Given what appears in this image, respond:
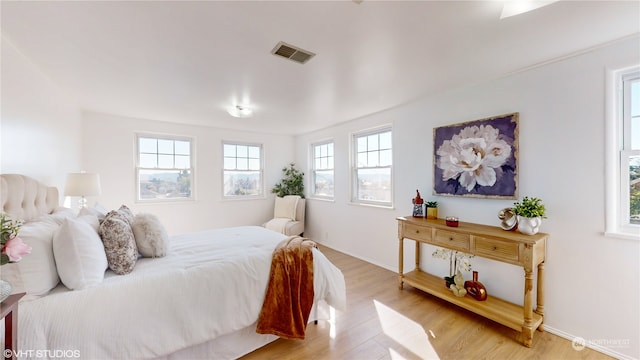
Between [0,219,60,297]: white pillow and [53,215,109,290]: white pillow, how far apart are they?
34mm

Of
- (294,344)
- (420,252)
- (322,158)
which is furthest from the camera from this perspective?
(322,158)

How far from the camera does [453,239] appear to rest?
234 centimetres

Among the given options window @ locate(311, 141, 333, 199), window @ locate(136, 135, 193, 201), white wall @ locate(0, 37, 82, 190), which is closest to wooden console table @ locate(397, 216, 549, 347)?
window @ locate(311, 141, 333, 199)

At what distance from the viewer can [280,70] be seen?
2193mm

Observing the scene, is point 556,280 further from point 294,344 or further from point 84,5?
point 84,5

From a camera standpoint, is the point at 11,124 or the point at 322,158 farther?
the point at 322,158

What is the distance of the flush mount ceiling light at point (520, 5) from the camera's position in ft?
4.42

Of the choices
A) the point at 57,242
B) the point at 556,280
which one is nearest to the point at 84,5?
the point at 57,242

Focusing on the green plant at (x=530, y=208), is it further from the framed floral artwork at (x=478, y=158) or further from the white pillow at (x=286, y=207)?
the white pillow at (x=286, y=207)

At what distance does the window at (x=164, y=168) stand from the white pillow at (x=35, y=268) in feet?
9.76

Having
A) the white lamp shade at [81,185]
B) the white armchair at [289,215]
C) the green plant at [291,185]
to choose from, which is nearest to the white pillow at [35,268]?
the white lamp shade at [81,185]

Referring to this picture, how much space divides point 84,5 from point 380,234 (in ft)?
12.1

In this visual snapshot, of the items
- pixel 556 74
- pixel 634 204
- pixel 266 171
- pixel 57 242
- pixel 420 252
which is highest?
pixel 556 74

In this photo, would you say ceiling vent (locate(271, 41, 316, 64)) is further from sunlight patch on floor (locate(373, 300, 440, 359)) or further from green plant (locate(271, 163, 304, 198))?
green plant (locate(271, 163, 304, 198))
